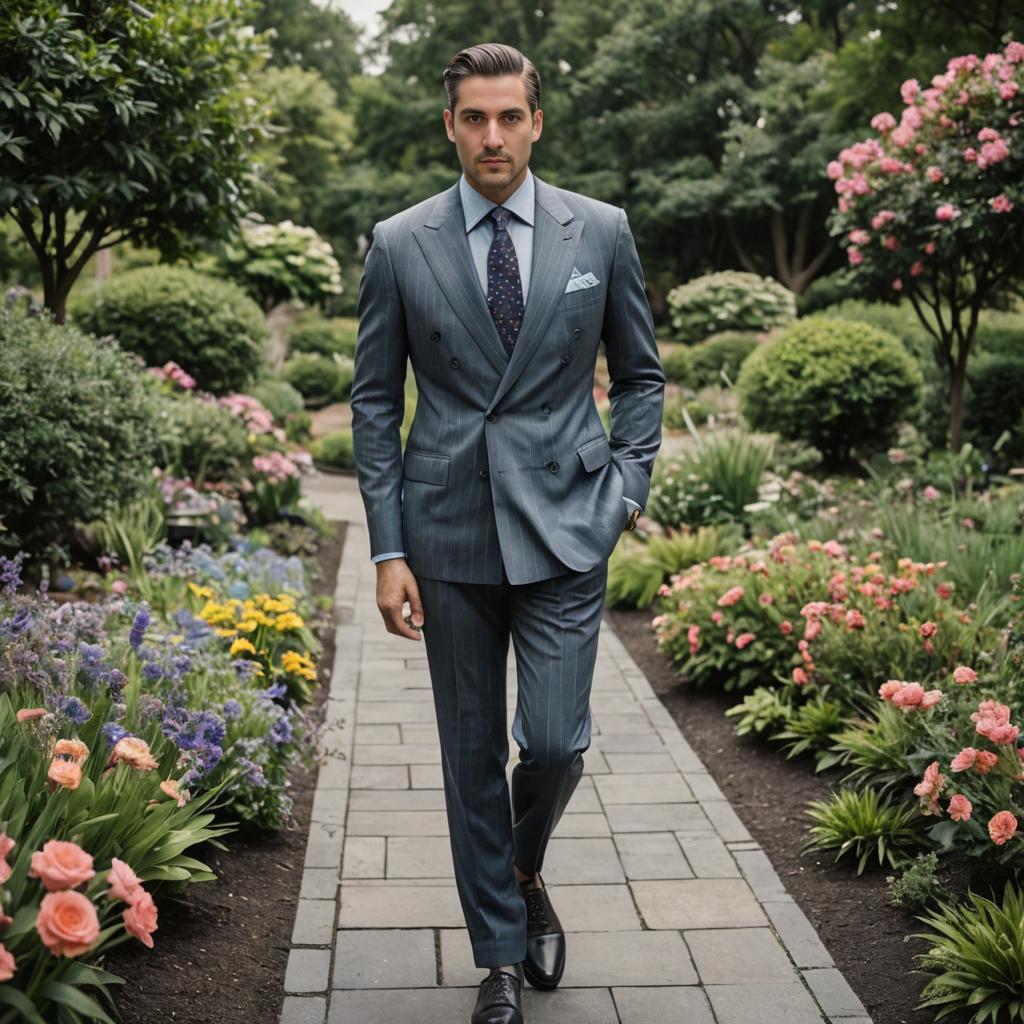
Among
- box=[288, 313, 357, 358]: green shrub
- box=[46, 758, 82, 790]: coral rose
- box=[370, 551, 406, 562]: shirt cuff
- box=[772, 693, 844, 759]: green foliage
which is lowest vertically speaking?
box=[288, 313, 357, 358]: green shrub

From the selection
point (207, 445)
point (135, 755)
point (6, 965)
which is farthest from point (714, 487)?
point (6, 965)

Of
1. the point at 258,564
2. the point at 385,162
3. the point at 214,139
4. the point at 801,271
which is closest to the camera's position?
the point at 214,139

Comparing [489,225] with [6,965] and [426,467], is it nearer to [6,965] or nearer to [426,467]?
[426,467]

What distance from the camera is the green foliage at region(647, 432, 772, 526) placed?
789cm

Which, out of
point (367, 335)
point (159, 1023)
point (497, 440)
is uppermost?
point (367, 335)

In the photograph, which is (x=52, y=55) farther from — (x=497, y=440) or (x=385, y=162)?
(x=385, y=162)

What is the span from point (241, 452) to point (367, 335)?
5.65 meters

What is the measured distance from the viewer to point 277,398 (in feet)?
44.3

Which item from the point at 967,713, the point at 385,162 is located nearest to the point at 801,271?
the point at 385,162

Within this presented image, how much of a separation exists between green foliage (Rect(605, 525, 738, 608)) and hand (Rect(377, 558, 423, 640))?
4275 millimetres

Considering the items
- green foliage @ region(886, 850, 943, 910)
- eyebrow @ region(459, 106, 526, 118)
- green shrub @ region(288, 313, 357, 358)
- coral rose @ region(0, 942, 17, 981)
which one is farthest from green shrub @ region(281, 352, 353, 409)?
coral rose @ region(0, 942, 17, 981)

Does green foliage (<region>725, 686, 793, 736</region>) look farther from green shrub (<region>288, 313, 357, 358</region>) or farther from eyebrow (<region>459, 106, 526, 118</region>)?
green shrub (<region>288, 313, 357, 358</region>)

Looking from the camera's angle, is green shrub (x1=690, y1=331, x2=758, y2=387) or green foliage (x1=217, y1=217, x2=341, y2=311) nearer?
green foliage (x1=217, y1=217, x2=341, y2=311)

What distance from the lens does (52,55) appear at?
Answer: 14.5 feet
